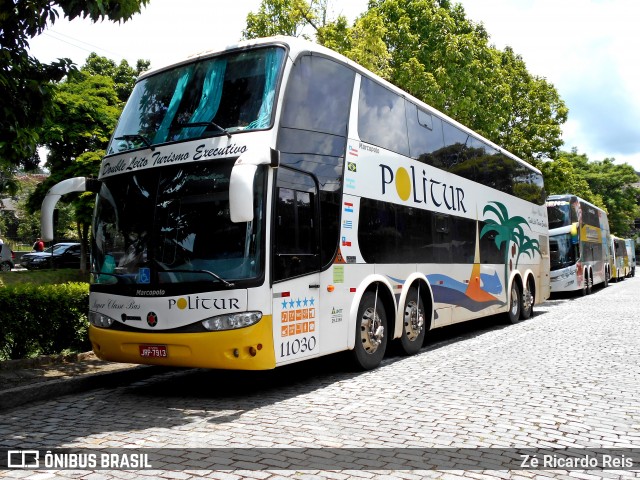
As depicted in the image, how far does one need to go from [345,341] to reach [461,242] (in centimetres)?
505

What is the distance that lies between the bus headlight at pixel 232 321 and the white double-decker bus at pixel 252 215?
0.01 m

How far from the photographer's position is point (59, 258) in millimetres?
34844

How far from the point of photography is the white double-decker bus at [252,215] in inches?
273

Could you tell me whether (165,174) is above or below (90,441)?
above

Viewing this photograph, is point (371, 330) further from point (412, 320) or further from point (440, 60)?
point (440, 60)

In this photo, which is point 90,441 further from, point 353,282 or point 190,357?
point 353,282

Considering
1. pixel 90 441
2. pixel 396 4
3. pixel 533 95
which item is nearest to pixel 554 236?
pixel 533 95

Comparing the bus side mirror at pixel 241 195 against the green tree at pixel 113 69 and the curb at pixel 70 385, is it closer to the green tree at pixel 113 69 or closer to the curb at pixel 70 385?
the curb at pixel 70 385

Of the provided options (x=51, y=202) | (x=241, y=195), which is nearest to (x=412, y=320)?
(x=241, y=195)

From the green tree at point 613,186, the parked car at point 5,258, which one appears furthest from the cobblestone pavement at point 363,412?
the green tree at point 613,186

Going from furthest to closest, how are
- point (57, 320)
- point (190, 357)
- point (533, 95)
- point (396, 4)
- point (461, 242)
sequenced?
point (533, 95) → point (396, 4) → point (461, 242) → point (57, 320) → point (190, 357)

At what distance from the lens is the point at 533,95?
87.3 ft

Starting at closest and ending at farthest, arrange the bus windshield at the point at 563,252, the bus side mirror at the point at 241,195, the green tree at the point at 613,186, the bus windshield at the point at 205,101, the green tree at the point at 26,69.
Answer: the bus side mirror at the point at 241,195 → the green tree at the point at 26,69 → the bus windshield at the point at 205,101 → the bus windshield at the point at 563,252 → the green tree at the point at 613,186

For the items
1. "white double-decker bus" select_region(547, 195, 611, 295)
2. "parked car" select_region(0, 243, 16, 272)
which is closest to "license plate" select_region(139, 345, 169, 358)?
"white double-decker bus" select_region(547, 195, 611, 295)
